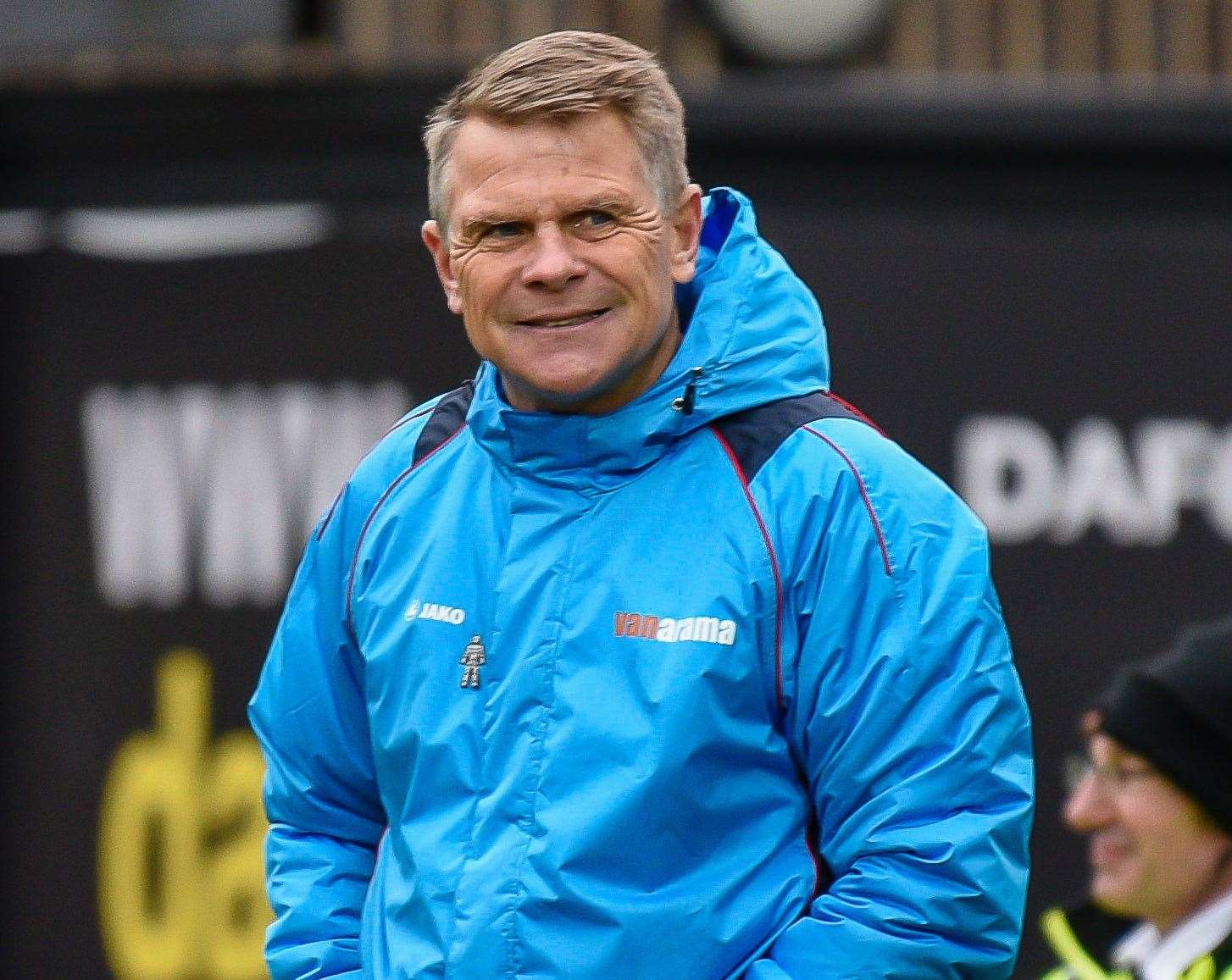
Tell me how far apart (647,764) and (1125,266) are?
347 cm

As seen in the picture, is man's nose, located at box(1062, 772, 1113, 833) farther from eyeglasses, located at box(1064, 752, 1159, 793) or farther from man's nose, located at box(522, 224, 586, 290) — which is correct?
man's nose, located at box(522, 224, 586, 290)

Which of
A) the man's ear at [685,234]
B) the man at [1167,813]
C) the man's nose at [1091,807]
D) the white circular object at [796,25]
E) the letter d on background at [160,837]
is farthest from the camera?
the letter d on background at [160,837]

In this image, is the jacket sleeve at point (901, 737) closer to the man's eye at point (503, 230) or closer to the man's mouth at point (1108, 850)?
the man's eye at point (503, 230)

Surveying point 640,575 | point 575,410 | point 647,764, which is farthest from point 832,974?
point 575,410

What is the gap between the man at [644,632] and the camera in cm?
223

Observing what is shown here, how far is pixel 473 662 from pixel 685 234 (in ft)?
1.81

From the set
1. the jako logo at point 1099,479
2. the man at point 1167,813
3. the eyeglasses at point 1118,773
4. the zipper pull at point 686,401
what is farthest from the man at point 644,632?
the jako logo at point 1099,479

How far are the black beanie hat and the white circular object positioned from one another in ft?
7.80

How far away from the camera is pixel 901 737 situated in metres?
2.22

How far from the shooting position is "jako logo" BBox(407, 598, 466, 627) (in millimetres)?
2402

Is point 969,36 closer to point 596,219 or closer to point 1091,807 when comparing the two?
point 1091,807

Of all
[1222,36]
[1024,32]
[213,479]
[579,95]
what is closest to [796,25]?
[1024,32]

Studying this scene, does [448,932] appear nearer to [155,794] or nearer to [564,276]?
[564,276]

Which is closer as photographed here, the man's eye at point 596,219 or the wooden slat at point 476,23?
the man's eye at point 596,219
